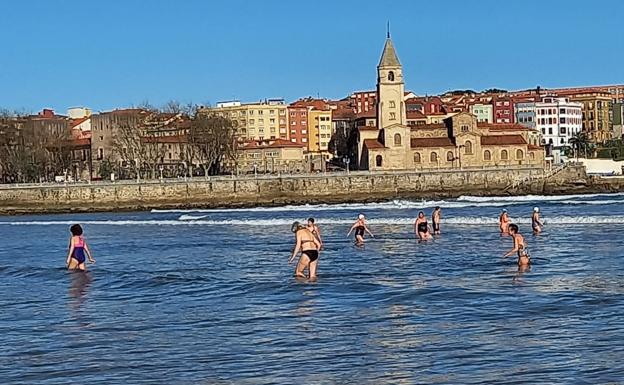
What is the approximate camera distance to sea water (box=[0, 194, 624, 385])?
35.0 ft

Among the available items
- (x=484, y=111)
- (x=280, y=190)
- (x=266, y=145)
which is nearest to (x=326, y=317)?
(x=280, y=190)

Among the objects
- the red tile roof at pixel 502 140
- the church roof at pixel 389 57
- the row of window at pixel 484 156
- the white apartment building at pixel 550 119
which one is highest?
the church roof at pixel 389 57

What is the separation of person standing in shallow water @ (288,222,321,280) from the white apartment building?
5017 inches

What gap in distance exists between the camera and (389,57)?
9919 centimetres

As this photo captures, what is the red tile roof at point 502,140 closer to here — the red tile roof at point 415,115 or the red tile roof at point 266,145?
the red tile roof at point 415,115

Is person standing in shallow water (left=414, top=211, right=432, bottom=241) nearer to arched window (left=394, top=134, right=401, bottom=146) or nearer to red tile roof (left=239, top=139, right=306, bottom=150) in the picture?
arched window (left=394, top=134, right=401, bottom=146)

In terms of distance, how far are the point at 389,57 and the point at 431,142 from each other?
1022 centimetres

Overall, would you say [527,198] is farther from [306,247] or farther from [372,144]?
[306,247]

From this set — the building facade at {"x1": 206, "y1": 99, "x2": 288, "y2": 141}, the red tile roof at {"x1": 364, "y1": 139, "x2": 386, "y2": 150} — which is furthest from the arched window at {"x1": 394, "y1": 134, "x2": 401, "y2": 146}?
the building facade at {"x1": 206, "y1": 99, "x2": 288, "y2": 141}

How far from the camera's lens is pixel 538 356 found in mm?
10930

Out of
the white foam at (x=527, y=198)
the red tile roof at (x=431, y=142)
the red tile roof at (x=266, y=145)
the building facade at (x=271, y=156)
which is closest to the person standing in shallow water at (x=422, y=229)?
the white foam at (x=527, y=198)

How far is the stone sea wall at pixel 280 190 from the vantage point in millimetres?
76938

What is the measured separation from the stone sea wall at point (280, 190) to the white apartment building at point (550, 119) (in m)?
59.6

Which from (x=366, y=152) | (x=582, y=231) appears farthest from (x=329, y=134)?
(x=582, y=231)
